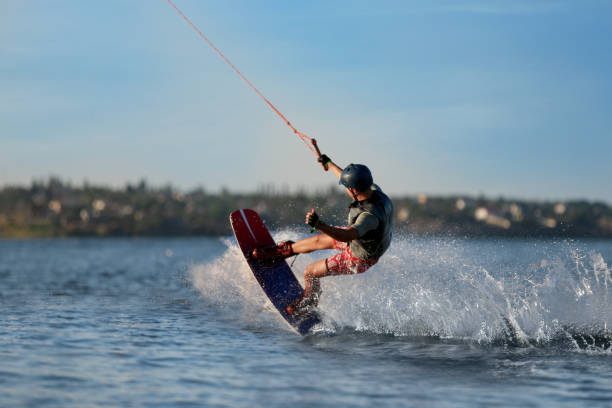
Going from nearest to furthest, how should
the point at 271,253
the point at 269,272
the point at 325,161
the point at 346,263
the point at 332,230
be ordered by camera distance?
the point at 332,230
the point at 346,263
the point at 325,161
the point at 271,253
the point at 269,272

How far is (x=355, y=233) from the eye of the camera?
8117 millimetres

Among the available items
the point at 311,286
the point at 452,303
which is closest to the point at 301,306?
the point at 311,286

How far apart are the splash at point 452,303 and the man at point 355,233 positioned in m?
1.19

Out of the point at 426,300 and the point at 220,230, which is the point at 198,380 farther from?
the point at 220,230

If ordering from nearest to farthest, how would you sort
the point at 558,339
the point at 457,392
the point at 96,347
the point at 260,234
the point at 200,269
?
the point at 457,392 < the point at 96,347 < the point at 558,339 < the point at 260,234 < the point at 200,269

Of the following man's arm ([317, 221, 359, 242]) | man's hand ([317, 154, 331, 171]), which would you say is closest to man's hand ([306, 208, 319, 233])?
man's arm ([317, 221, 359, 242])

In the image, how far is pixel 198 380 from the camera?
6.59 meters

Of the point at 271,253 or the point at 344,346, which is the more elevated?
the point at 271,253

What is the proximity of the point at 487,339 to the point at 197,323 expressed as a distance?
4.46 meters

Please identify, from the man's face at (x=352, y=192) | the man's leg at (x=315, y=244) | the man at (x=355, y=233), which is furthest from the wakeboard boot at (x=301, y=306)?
the man's face at (x=352, y=192)

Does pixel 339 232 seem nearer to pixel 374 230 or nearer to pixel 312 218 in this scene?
pixel 312 218

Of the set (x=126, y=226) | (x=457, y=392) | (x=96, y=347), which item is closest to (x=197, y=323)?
(x=96, y=347)

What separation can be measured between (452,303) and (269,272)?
281cm

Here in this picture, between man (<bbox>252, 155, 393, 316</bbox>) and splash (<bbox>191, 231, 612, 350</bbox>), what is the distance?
1186 millimetres
